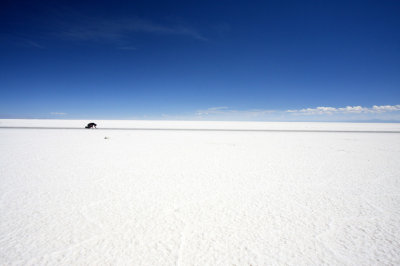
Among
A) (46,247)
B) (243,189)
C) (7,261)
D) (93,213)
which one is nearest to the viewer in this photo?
(7,261)

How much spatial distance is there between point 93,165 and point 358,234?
20.3ft

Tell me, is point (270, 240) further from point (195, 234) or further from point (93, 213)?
point (93, 213)

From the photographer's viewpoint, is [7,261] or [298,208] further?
[298,208]

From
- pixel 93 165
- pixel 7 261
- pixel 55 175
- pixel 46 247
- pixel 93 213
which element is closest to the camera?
pixel 7 261

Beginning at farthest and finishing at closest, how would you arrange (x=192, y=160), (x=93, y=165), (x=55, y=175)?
1. (x=192, y=160)
2. (x=93, y=165)
3. (x=55, y=175)

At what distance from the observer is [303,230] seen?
2432mm

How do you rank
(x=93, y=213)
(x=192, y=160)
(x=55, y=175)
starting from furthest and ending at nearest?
(x=192, y=160)
(x=55, y=175)
(x=93, y=213)

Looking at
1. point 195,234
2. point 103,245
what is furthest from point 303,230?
point 103,245

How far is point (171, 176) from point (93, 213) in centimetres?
211

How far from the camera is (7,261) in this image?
192 cm

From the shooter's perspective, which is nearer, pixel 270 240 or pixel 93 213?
pixel 270 240

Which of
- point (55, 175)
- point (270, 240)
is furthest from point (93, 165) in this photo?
point (270, 240)

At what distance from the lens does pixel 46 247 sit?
6.90 feet

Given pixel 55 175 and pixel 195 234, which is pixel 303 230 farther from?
pixel 55 175
